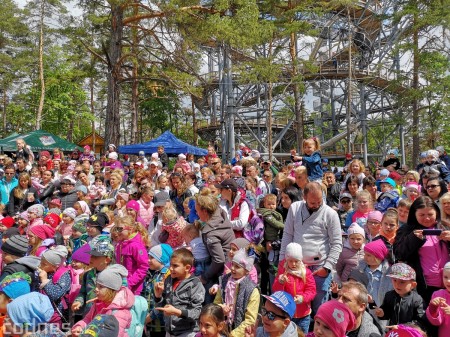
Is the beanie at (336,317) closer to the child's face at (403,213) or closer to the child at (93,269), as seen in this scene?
the child at (93,269)

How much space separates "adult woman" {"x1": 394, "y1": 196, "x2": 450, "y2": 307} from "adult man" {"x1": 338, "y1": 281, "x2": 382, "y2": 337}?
2.55 ft

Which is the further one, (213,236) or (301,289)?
(213,236)

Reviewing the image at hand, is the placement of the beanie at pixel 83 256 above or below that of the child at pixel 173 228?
below

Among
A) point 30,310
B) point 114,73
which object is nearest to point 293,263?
point 30,310

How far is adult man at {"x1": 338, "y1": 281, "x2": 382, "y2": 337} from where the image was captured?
3.42 meters

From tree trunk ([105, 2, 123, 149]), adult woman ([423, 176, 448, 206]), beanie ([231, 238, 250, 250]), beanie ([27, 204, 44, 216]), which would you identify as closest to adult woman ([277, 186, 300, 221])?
beanie ([231, 238, 250, 250])

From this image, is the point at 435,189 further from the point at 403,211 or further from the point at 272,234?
the point at 272,234

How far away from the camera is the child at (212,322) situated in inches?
135

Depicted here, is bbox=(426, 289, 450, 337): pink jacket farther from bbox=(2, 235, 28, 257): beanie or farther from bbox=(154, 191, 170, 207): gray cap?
bbox=(2, 235, 28, 257): beanie

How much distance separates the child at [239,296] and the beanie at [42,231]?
2816mm

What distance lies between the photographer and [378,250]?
14.6 feet

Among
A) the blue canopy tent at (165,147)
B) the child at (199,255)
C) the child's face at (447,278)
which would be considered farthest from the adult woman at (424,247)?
the blue canopy tent at (165,147)

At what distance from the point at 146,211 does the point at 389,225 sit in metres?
3.85

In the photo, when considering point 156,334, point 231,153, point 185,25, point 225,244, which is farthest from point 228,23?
point 156,334
